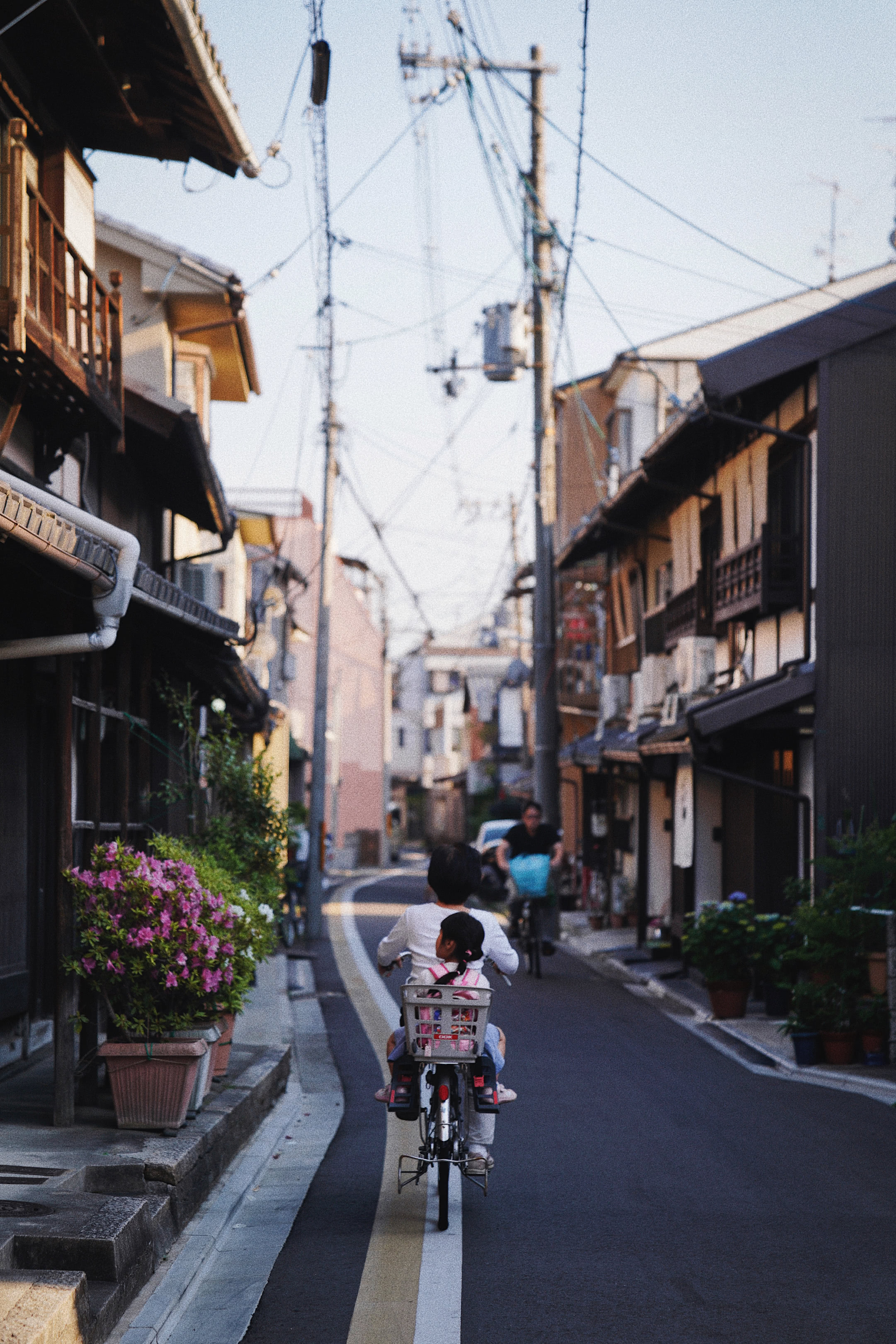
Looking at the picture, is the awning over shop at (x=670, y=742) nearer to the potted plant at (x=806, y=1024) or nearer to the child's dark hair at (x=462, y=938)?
the potted plant at (x=806, y=1024)

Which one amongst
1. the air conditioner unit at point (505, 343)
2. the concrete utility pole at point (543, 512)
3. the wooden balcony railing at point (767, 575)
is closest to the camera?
the wooden balcony railing at point (767, 575)

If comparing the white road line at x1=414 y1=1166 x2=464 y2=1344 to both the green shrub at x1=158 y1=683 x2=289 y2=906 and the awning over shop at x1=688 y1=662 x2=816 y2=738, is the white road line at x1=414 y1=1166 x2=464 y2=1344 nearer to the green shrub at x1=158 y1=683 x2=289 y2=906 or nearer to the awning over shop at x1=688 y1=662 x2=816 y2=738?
the green shrub at x1=158 y1=683 x2=289 y2=906

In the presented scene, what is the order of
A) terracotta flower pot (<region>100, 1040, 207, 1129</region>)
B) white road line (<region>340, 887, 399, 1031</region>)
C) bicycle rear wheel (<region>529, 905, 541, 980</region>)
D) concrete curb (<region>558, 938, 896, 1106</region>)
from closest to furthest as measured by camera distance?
1. terracotta flower pot (<region>100, 1040, 207, 1129</region>)
2. concrete curb (<region>558, 938, 896, 1106</region>)
3. white road line (<region>340, 887, 399, 1031</region>)
4. bicycle rear wheel (<region>529, 905, 541, 980</region>)

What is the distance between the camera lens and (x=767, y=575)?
15.8 metres

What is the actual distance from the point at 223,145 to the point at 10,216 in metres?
3.72

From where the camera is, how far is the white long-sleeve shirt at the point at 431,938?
23.2ft

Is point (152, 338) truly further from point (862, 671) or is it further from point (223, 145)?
point (862, 671)

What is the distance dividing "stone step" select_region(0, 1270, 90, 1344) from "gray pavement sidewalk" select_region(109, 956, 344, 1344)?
32cm

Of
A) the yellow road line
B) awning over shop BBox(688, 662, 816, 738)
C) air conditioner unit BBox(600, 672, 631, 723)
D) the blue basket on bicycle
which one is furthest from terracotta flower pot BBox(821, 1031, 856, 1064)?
air conditioner unit BBox(600, 672, 631, 723)

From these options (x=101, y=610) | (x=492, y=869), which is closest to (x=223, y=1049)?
(x=101, y=610)

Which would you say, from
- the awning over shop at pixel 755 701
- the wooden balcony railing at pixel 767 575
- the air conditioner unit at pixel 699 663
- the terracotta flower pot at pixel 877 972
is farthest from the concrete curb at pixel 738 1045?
the wooden balcony railing at pixel 767 575

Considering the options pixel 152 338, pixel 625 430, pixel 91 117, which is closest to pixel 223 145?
pixel 91 117

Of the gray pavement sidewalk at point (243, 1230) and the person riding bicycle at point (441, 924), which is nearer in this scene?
the gray pavement sidewalk at point (243, 1230)

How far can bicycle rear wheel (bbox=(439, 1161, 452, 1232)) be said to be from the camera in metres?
6.48
